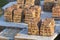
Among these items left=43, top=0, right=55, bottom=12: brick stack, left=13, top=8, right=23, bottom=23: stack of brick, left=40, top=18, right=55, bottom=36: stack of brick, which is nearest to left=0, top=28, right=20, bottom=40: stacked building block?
left=13, top=8, right=23, bottom=23: stack of brick

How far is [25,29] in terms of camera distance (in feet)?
49.5

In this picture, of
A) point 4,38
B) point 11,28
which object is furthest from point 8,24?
point 4,38

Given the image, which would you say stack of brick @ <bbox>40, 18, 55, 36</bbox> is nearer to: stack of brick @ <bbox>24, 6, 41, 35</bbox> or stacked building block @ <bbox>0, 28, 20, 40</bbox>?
stack of brick @ <bbox>24, 6, 41, 35</bbox>

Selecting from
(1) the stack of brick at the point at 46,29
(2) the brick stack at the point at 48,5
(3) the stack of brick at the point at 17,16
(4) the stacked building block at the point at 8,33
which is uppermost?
(2) the brick stack at the point at 48,5

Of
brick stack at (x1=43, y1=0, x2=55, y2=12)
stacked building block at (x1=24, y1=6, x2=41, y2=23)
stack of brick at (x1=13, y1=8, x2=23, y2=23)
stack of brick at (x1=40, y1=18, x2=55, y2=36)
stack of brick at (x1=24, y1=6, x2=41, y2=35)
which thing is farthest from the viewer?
brick stack at (x1=43, y1=0, x2=55, y2=12)

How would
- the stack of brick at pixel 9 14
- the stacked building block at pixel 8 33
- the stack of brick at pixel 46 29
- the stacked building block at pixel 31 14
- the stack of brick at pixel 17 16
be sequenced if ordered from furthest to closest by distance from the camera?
the stack of brick at pixel 9 14, the stack of brick at pixel 17 16, the stacked building block at pixel 31 14, the stacked building block at pixel 8 33, the stack of brick at pixel 46 29

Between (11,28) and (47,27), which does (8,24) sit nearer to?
(11,28)

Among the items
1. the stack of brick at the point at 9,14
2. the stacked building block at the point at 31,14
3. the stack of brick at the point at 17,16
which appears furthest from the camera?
the stack of brick at the point at 9,14

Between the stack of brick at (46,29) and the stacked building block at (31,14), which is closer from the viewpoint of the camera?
the stack of brick at (46,29)

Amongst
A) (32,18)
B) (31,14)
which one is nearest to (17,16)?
(31,14)

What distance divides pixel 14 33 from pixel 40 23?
3.88 ft

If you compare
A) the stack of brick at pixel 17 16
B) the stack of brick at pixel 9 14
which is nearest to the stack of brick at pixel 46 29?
the stack of brick at pixel 17 16

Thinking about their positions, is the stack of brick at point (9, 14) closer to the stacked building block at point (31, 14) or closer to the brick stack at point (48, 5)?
the stacked building block at point (31, 14)

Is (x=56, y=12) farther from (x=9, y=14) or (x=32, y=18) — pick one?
(x=9, y=14)
